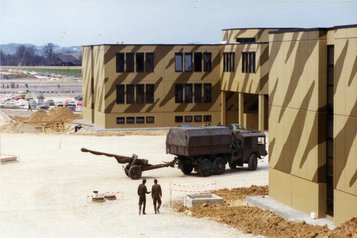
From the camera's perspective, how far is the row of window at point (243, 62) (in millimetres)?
64688

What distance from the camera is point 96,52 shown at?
72.7 m

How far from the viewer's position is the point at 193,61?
235 ft

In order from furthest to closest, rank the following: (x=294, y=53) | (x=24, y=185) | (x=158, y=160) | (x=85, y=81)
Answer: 1. (x=85, y=81)
2. (x=158, y=160)
3. (x=24, y=185)
4. (x=294, y=53)

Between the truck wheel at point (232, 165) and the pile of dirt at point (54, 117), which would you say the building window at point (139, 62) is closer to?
the pile of dirt at point (54, 117)

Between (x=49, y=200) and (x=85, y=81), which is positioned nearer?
(x=49, y=200)

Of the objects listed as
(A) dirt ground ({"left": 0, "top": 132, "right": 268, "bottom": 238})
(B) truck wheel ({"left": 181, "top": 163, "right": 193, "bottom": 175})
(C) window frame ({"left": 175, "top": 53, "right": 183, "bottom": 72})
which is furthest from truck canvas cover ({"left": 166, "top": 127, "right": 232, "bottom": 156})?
(C) window frame ({"left": 175, "top": 53, "right": 183, "bottom": 72})

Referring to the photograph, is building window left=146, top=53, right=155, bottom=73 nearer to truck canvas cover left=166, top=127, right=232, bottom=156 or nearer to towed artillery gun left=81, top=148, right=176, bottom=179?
truck canvas cover left=166, top=127, right=232, bottom=156

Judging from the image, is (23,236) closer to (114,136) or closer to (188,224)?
(188,224)

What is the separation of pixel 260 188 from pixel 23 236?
13453 millimetres

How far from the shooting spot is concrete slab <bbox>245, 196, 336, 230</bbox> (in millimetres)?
27891

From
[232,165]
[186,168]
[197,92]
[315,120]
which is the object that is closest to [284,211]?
[315,120]

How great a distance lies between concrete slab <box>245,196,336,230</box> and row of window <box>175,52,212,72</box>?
39.1m

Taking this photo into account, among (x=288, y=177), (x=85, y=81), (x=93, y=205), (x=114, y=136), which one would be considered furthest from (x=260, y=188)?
(x=85, y=81)

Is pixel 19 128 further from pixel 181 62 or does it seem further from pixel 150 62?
pixel 181 62
